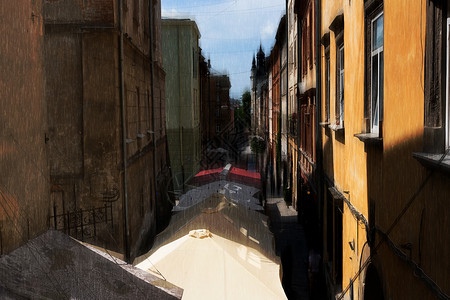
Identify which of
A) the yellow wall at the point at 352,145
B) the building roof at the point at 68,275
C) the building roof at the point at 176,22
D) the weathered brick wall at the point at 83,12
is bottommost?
the building roof at the point at 68,275

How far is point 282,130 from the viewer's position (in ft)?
104

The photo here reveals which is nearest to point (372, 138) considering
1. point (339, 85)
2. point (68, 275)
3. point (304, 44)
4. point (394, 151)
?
point (394, 151)

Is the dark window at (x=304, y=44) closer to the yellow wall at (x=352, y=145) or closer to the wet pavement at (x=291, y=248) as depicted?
the wet pavement at (x=291, y=248)

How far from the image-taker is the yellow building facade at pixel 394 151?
3.62 meters

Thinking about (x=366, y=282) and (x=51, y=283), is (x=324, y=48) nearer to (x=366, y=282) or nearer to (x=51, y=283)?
(x=366, y=282)

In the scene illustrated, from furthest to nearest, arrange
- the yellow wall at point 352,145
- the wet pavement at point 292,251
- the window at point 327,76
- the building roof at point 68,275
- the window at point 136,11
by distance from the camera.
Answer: the window at point 136,11
the wet pavement at point 292,251
the window at point 327,76
the yellow wall at point 352,145
the building roof at point 68,275

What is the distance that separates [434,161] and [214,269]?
5407 millimetres

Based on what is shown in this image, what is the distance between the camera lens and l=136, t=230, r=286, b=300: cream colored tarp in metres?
7.70

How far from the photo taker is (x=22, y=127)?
239 inches

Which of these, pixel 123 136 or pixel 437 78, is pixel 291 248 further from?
pixel 437 78

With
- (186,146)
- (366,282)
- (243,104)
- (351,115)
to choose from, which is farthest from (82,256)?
(243,104)

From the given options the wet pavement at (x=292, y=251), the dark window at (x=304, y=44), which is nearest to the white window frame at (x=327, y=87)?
the wet pavement at (x=292, y=251)

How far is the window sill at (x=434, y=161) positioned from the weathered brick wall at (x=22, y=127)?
14.2 feet

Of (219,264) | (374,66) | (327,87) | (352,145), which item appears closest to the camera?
(374,66)
